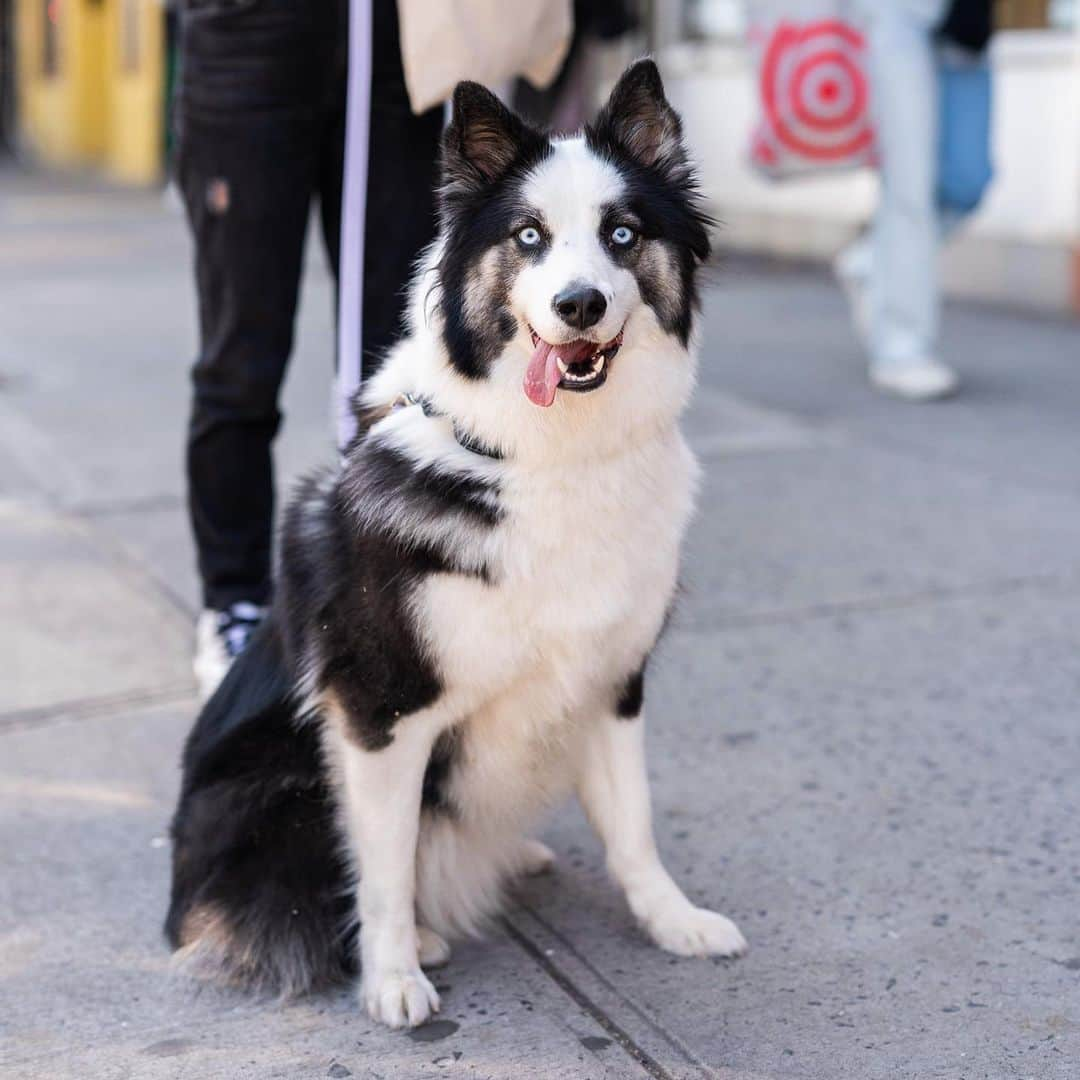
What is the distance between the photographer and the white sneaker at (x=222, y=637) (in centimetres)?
406

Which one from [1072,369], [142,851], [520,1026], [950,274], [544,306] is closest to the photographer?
[544,306]

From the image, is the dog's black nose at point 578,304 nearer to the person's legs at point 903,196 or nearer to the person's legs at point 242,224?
the person's legs at point 242,224

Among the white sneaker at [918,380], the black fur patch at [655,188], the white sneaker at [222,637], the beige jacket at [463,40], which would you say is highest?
the beige jacket at [463,40]

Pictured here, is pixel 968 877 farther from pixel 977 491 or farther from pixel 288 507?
pixel 977 491

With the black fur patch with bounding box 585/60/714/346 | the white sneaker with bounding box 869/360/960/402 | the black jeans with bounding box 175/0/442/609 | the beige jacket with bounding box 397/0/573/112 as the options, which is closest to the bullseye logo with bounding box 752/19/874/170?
the white sneaker with bounding box 869/360/960/402

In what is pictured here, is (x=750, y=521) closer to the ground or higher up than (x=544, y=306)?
closer to the ground

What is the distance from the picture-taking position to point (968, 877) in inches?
124

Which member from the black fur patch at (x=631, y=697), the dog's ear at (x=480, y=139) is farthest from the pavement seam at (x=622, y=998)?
the dog's ear at (x=480, y=139)

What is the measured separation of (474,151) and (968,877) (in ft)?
5.44

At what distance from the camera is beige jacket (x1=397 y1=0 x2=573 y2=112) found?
3547mm

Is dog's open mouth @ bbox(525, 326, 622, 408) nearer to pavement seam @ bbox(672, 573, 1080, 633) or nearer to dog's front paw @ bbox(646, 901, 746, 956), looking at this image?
dog's front paw @ bbox(646, 901, 746, 956)

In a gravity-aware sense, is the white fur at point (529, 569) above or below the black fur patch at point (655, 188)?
below

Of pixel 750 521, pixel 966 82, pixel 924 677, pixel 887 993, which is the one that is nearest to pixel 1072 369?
pixel 966 82

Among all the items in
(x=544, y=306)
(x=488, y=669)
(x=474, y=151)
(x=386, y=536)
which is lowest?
(x=488, y=669)
